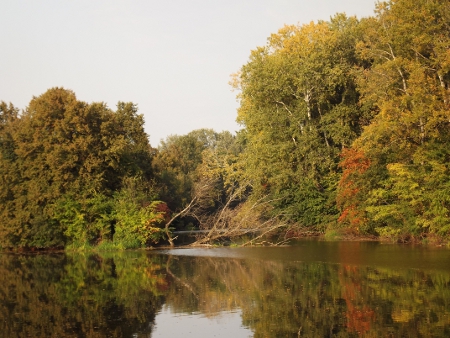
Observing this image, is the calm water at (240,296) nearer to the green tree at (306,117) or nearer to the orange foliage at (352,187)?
the orange foliage at (352,187)

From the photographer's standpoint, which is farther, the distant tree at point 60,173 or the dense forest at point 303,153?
the distant tree at point 60,173

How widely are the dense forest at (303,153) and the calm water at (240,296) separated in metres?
6.40

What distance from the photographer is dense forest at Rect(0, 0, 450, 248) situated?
28828mm

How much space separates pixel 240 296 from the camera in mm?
16281

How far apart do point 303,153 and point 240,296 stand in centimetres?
2529

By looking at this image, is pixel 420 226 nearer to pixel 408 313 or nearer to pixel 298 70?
pixel 298 70

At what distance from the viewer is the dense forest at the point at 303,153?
94.6ft

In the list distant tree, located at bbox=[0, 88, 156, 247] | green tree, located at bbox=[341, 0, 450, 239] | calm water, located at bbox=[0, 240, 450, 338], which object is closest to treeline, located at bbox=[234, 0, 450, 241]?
green tree, located at bbox=[341, 0, 450, 239]

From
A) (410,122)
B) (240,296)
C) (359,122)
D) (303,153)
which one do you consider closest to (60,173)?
(303,153)

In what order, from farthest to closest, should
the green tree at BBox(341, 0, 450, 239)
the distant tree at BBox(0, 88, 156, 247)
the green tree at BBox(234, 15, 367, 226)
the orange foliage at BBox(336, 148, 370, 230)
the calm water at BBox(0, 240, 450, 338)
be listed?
the green tree at BBox(234, 15, 367, 226) → the distant tree at BBox(0, 88, 156, 247) → the orange foliage at BBox(336, 148, 370, 230) → the green tree at BBox(341, 0, 450, 239) → the calm water at BBox(0, 240, 450, 338)

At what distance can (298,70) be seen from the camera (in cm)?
4031

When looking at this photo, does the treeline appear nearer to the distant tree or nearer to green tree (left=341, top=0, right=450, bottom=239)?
green tree (left=341, top=0, right=450, bottom=239)

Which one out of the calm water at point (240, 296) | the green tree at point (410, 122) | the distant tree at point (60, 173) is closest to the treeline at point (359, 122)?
the green tree at point (410, 122)

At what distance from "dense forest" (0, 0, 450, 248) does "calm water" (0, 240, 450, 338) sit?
6.40 m
